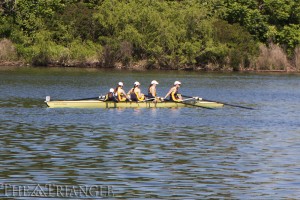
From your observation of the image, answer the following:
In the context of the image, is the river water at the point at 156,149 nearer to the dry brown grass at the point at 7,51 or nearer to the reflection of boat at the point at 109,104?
the reflection of boat at the point at 109,104

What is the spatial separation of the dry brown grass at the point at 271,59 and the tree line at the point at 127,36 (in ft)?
1.18

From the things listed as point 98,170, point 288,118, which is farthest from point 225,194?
point 288,118

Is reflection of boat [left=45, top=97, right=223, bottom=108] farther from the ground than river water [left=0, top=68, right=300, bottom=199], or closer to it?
farther from the ground

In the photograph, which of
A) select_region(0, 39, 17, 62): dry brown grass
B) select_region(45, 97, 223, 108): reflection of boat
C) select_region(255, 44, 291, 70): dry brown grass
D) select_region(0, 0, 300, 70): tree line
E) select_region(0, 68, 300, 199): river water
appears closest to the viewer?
select_region(0, 68, 300, 199): river water

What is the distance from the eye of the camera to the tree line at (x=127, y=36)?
90.3 metres

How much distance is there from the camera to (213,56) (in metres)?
94.5

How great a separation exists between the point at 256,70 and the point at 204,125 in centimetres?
6097

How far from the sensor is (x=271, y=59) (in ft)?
314

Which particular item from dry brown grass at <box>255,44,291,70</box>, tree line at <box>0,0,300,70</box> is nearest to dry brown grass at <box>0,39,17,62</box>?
tree line at <box>0,0,300,70</box>

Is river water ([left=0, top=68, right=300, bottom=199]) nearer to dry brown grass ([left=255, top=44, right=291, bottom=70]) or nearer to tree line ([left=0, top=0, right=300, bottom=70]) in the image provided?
tree line ([left=0, top=0, right=300, bottom=70])

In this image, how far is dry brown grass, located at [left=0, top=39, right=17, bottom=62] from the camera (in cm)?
8756

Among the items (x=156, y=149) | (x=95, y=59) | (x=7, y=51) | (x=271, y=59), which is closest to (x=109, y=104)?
(x=156, y=149)

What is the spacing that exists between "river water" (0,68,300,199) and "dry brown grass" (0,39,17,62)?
3595 cm

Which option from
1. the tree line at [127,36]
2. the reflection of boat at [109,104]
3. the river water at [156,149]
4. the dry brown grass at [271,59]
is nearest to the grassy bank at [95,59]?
the dry brown grass at [271,59]
